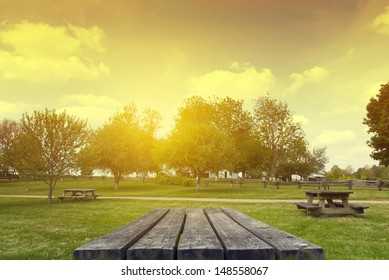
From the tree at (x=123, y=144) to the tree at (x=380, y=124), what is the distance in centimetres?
2290

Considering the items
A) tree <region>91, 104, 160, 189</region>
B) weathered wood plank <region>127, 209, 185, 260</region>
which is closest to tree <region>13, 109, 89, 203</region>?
tree <region>91, 104, 160, 189</region>

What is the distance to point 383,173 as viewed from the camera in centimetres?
4456

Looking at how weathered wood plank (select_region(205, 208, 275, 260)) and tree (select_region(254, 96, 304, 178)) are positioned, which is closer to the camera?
weathered wood plank (select_region(205, 208, 275, 260))

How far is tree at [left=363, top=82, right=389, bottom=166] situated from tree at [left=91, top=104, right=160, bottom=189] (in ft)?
75.1

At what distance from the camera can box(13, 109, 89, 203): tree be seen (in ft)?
74.0

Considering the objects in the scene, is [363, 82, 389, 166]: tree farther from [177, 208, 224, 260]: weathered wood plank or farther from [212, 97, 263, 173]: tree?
[177, 208, 224, 260]: weathered wood plank

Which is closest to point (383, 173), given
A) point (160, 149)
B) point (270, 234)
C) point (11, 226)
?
point (160, 149)

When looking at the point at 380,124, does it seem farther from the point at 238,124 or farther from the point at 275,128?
the point at 238,124

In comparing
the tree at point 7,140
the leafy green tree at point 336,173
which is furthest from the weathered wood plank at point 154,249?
the leafy green tree at point 336,173

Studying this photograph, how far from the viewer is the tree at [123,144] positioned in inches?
1578

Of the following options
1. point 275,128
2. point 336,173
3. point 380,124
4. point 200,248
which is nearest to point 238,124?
point 275,128

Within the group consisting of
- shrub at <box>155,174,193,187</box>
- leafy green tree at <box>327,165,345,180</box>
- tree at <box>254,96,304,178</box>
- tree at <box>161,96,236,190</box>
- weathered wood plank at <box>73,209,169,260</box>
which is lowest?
weathered wood plank at <box>73,209,169,260</box>

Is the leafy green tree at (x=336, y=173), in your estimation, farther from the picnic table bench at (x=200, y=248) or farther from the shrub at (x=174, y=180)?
the picnic table bench at (x=200, y=248)

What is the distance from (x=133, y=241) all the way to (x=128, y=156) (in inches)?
1541
